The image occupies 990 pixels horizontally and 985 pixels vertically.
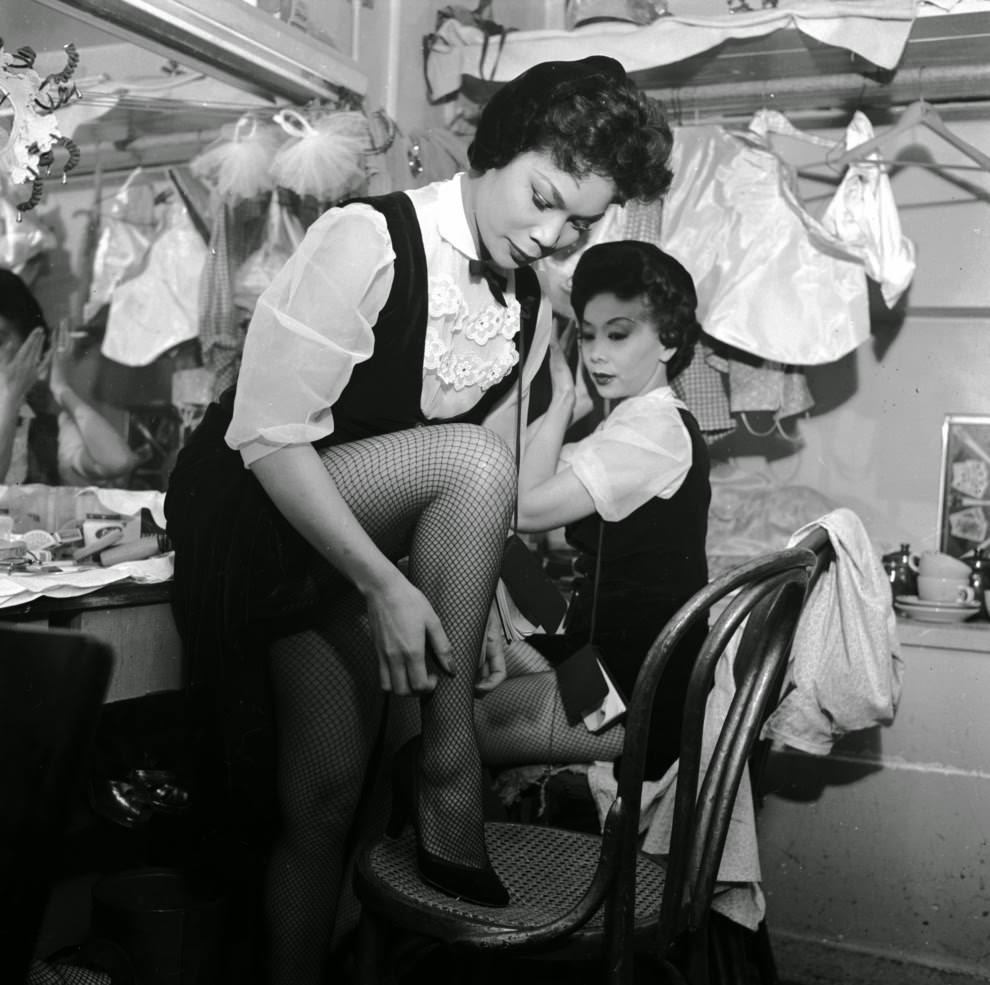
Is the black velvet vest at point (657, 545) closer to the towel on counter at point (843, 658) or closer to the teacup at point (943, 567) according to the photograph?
the towel on counter at point (843, 658)

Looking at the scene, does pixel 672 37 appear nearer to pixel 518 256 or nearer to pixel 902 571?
pixel 902 571

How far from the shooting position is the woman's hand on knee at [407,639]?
48.3 inches

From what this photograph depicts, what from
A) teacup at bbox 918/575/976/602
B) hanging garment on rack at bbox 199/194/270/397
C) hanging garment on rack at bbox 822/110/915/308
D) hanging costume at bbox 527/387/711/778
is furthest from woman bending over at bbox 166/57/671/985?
teacup at bbox 918/575/976/602

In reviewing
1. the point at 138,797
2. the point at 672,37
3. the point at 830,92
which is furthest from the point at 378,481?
the point at 830,92

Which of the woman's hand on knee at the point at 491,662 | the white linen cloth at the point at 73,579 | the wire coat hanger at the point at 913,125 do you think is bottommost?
the woman's hand on knee at the point at 491,662

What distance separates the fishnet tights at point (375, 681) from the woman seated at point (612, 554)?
384 millimetres

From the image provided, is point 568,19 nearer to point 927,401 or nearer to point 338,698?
point 927,401

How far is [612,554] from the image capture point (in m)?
1.99

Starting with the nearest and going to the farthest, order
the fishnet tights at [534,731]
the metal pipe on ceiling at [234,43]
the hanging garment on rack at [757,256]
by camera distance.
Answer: the fishnet tights at [534,731] → the metal pipe on ceiling at [234,43] → the hanging garment on rack at [757,256]

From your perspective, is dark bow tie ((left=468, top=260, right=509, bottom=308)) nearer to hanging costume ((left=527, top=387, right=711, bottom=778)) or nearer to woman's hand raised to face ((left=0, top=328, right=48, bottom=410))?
hanging costume ((left=527, top=387, right=711, bottom=778))

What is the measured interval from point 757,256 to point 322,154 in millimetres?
993

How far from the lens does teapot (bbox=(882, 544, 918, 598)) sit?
2.59 metres

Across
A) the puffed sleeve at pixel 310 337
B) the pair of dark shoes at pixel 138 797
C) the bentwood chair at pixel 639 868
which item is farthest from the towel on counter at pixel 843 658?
the pair of dark shoes at pixel 138 797

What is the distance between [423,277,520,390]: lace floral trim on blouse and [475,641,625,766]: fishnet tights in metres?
0.53
